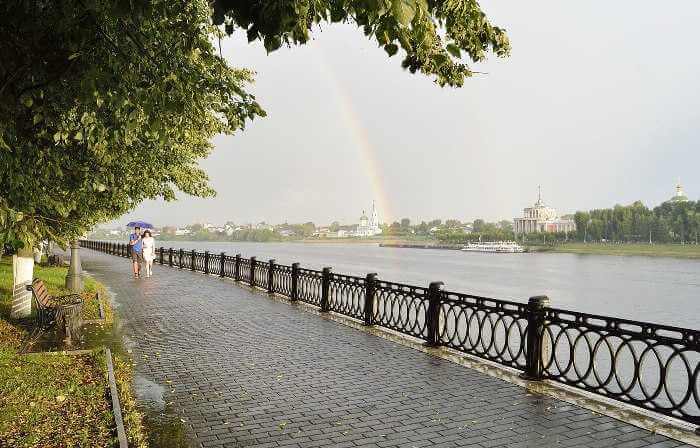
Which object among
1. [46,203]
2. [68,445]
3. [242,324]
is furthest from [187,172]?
[68,445]

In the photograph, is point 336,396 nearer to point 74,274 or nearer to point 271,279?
point 271,279

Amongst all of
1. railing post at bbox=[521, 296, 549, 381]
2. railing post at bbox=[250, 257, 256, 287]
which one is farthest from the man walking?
railing post at bbox=[521, 296, 549, 381]

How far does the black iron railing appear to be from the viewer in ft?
20.2

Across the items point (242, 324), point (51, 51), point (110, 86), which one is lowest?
point (242, 324)

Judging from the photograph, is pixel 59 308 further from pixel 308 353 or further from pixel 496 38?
pixel 496 38

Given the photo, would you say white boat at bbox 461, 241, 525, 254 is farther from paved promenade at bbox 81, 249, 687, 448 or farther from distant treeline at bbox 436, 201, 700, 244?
paved promenade at bbox 81, 249, 687, 448

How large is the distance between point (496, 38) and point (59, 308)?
7773 mm

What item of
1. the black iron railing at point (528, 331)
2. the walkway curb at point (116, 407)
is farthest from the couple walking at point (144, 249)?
the walkway curb at point (116, 407)

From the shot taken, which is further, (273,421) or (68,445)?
(273,421)

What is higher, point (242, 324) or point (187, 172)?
point (187, 172)

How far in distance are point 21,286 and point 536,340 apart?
10.2 m

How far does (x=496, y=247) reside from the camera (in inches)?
5655

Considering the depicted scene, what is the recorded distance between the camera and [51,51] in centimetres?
531

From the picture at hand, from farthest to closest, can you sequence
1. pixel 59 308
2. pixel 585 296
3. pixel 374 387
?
1. pixel 585 296
2. pixel 59 308
3. pixel 374 387
